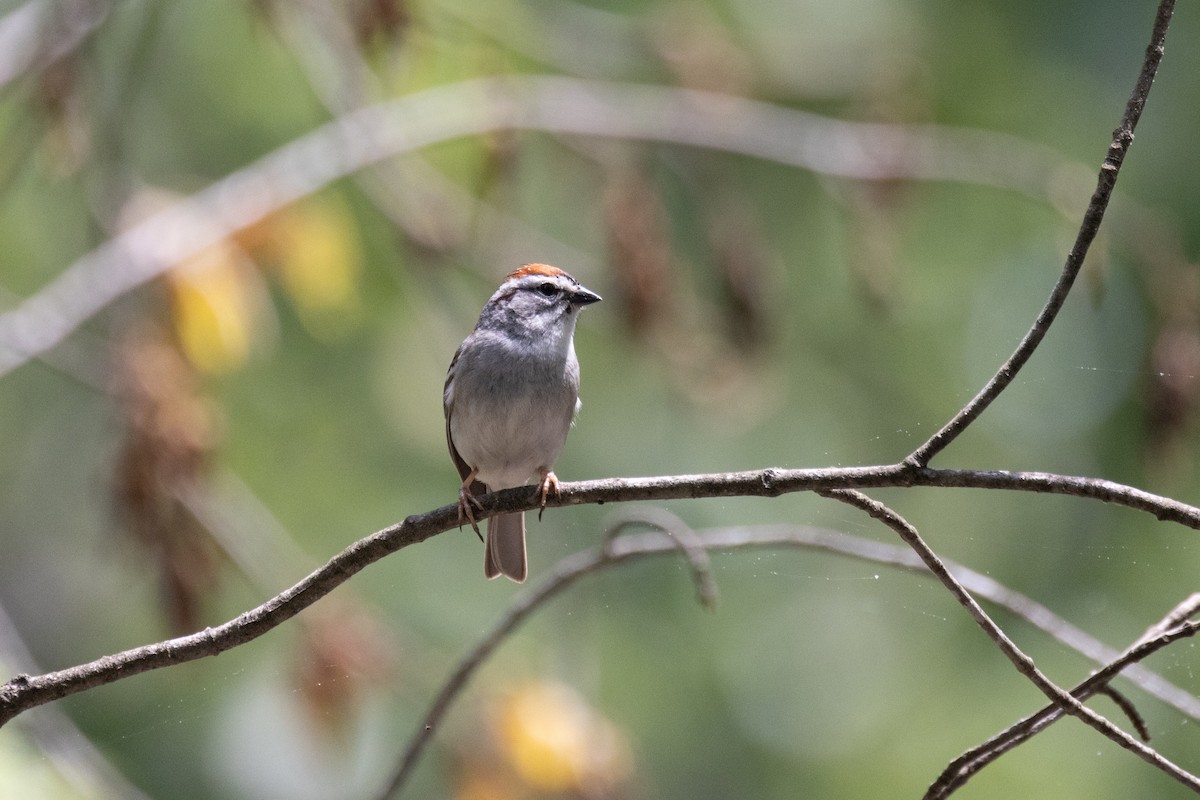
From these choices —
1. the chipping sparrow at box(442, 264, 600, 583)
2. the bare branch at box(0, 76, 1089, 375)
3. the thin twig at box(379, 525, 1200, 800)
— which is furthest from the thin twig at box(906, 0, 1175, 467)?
the bare branch at box(0, 76, 1089, 375)

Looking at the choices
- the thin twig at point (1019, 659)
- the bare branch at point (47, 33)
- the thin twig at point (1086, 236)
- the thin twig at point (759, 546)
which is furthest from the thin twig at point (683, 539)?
the bare branch at point (47, 33)

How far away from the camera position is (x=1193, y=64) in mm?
9398

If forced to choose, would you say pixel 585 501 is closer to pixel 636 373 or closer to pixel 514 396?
pixel 514 396

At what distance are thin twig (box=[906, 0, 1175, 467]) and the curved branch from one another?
0.08 m

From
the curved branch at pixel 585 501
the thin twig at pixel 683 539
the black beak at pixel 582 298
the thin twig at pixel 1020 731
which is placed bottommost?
the thin twig at pixel 1020 731

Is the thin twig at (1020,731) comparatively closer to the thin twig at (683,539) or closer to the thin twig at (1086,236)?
the thin twig at (1086,236)

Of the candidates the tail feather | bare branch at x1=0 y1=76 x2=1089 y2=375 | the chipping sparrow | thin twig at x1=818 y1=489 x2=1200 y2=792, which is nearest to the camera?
thin twig at x1=818 y1=489 x2=1200 y2=792

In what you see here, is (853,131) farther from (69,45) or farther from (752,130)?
(69,45)

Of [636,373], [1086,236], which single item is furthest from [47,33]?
[636,373]

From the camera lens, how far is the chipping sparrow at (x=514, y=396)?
364cm

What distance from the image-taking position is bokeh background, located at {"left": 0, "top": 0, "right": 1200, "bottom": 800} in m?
4.16

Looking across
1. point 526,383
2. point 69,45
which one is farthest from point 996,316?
point 69,45

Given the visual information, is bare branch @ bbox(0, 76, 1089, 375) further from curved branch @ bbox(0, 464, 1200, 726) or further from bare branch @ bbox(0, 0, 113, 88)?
curved branch @ bbox(0, 464, 1200, 726)

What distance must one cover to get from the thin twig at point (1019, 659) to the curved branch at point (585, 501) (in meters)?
0.06
